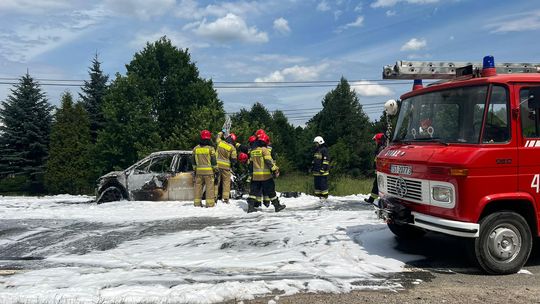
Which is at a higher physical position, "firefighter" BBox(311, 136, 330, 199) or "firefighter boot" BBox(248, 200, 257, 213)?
"firefighter" BBox(311, 136, 330, 199)

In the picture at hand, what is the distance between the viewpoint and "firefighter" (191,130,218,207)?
10953 mm

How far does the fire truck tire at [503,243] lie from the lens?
5297 millimetres

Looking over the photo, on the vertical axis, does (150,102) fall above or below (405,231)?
above

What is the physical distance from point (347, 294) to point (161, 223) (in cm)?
572

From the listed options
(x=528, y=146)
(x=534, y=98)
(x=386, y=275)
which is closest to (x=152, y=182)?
(x=386, y=275)

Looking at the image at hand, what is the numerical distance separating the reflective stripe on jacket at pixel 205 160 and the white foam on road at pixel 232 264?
1.91m

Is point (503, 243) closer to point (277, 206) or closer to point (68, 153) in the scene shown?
point (277, 206)

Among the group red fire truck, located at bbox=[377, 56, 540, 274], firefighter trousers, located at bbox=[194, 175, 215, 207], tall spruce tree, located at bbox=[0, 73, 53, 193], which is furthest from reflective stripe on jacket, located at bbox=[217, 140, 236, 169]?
tall spruce tree, located at bbox=[0, 73, 53, 193]

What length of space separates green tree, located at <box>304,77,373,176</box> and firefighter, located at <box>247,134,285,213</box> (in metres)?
33.0

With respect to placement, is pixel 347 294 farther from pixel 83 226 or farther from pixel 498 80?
pixel 83 226

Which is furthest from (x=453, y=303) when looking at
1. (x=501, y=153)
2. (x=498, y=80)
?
(x=498, y=80)

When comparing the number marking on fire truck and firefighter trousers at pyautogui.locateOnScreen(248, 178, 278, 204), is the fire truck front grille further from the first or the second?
firefighter trousers at pyautogui.locateOnScreen(248, 178, 278, 204)

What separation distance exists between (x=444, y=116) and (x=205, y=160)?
6603 mm

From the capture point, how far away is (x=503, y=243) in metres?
5.39
